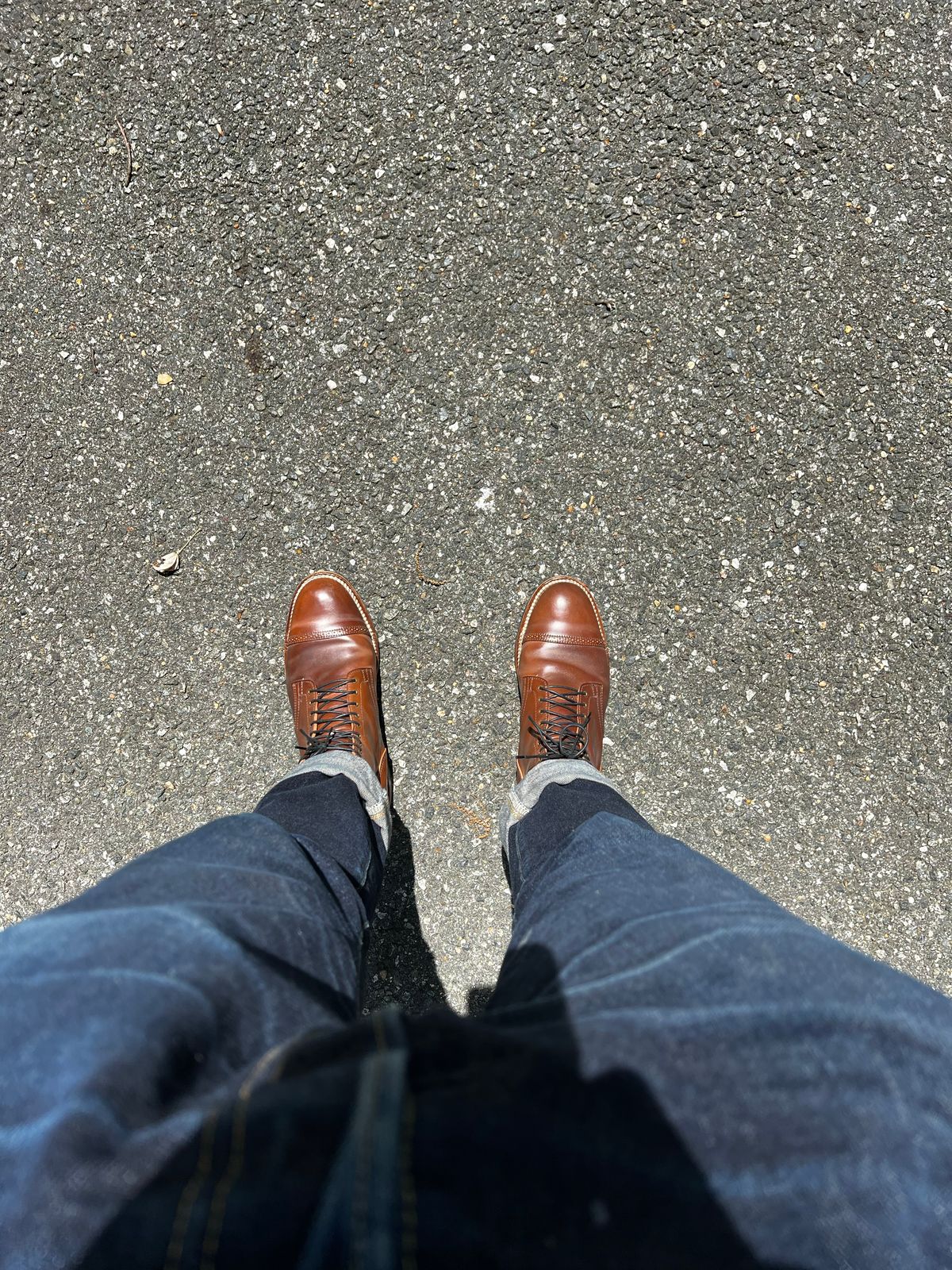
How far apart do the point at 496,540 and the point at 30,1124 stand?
4.91 feet

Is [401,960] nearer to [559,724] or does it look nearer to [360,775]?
[360,775]

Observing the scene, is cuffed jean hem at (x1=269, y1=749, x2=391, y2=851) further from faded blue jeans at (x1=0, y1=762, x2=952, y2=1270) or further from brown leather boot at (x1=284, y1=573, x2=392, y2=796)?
faded blue jeans at (x1=0, y1=762, x2=952, y2=1270)

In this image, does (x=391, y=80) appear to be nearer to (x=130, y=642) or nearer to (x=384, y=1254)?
(x=130, y=642)

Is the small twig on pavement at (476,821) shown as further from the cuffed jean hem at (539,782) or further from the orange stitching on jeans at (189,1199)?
the orange stitching on jeans at (189,1199)

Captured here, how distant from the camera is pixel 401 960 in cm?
188

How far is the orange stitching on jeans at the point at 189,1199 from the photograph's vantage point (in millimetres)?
679

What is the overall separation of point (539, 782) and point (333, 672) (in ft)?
2.03

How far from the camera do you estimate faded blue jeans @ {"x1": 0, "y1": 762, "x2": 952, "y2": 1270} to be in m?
0.69

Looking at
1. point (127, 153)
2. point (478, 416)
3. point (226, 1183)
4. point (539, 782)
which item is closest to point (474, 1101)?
point (226, 1183)

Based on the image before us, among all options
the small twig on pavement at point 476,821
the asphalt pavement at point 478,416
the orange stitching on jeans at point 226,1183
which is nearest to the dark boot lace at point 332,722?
the asphalt pavement at point 478,416

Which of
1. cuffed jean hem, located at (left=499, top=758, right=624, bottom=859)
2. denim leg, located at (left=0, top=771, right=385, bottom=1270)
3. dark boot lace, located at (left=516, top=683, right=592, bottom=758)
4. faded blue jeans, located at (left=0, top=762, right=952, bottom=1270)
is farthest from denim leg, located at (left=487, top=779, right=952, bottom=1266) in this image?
dark boot lace, located at (left=516, top=683, right=592, bottom=758)

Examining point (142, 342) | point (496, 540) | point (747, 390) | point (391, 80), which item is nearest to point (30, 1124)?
point (496, 540)

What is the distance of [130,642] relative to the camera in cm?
193

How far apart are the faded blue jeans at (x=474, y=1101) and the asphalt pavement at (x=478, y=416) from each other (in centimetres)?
87
